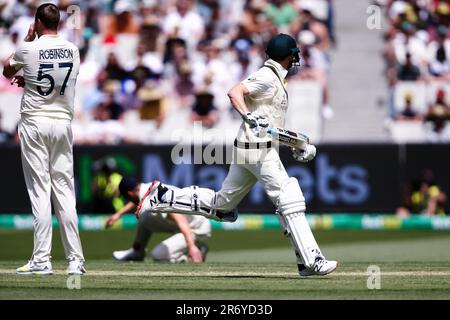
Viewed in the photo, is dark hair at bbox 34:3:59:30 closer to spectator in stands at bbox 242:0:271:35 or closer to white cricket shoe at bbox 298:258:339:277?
white cricket shoe at bbox 298:258:339:277

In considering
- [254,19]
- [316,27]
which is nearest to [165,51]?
[254,19]

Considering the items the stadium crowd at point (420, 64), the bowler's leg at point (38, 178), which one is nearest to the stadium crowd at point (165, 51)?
the stadium crowd at point (420, 64)

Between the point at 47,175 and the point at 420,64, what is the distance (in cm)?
1213

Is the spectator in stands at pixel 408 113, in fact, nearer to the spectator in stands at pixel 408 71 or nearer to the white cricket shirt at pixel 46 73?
the spectator in stands at pixel 408 71

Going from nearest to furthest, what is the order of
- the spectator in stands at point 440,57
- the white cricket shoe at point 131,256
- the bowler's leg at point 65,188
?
the bowler's leg at point 65,188 → the white cricket shoe at point 131,256 → the spectator in stands at point 440,57

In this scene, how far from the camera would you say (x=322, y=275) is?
880 centimetres

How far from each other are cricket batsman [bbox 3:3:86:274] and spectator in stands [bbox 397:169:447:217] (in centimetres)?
976

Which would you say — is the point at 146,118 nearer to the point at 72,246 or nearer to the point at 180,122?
the point at 180,122

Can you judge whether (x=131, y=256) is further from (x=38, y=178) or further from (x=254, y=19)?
(x=254, y=19)

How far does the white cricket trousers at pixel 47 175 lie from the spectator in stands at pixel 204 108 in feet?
32.3

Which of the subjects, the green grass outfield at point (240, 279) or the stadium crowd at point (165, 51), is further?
the stadium crowd at point (165, 51)

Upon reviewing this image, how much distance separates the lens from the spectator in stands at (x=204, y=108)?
18.6m

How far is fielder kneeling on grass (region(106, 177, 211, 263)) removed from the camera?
11.7 metres

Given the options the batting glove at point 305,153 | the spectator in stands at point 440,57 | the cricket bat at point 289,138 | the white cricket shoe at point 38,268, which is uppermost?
the spectator in stands at point 440,57
